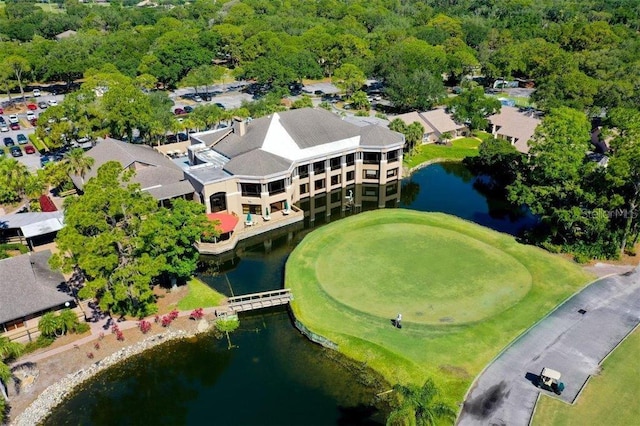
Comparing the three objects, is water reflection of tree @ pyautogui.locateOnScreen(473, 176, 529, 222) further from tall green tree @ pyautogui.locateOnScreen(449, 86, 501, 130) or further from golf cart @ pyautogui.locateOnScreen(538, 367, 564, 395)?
golf cart @ pyautogui.locateOnScreen(538, 367, 564, 395)

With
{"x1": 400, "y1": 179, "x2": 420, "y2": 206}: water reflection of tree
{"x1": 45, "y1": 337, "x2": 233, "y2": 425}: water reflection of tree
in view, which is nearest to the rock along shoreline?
{"x1": 45, "y1": 337, "x2": 233, "y2": 425}: water reflection of tree

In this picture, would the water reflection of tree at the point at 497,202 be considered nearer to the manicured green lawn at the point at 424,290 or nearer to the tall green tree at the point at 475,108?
the manicured green lawn at the point at 424,290

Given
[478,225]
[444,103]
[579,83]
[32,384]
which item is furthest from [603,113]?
[32,384]

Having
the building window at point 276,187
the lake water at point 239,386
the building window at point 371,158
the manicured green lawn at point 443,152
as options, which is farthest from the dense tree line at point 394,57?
the lake water at point 239,386

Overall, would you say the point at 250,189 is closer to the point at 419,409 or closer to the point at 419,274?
the point at 419,274

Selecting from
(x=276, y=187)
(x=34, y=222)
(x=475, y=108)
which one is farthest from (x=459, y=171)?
(x=34, y=222)
